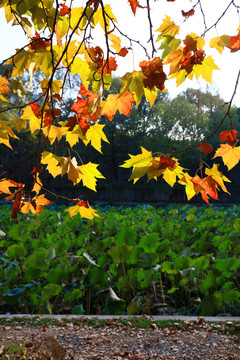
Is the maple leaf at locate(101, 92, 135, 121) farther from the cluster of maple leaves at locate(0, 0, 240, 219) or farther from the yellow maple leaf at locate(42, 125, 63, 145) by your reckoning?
the yellow maple leaf at locate(42, 125, 63, 145)

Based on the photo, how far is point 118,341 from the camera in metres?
2.59

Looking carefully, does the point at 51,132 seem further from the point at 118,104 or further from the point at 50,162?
the point at 118,104

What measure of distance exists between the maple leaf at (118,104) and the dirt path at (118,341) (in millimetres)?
1579

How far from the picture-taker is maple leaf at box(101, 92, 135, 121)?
1.43 meters

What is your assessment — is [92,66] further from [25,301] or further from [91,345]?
[25,301]

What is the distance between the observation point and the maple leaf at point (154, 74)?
1.30m

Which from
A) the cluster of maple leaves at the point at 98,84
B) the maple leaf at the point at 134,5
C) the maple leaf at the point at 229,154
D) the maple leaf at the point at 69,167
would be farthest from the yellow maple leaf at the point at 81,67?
the maple leaf at the point at 229,154

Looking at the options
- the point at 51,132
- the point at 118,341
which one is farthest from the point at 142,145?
the point at 51,132

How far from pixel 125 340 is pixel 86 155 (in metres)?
19.4

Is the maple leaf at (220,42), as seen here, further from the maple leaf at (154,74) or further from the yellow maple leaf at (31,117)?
the yellow maple leaf at (31,117)

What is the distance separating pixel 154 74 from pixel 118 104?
0.70 feet

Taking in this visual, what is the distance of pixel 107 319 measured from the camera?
9.83 feet

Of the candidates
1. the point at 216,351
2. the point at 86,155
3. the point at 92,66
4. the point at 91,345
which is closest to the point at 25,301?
Result: the point at 91,345

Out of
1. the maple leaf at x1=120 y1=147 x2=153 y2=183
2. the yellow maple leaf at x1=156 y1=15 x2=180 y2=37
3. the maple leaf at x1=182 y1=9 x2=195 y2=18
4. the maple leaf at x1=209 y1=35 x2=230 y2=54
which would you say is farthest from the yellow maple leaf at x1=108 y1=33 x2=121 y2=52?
the maple leaf at x1=120 y1=147 x2=153 y2=183
